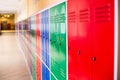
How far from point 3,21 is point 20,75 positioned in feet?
92.7

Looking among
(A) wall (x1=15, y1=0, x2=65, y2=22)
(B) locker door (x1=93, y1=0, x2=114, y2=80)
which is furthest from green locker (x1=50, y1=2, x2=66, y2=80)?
(B) locker door (x1=93, y1=0, x2=114, y2=80)

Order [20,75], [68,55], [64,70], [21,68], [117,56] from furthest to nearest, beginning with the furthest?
[21,68] → [20,75] → [64,70] → [68,55] → [117,56]

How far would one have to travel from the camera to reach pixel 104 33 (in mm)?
1167

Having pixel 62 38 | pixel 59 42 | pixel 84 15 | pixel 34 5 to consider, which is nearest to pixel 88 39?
pixel 84 15

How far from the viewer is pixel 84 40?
4.78 feet

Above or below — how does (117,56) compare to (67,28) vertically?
below

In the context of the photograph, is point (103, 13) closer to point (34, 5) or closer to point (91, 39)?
point (91, 39)

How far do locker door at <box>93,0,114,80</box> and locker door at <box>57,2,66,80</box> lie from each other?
2.31 feet

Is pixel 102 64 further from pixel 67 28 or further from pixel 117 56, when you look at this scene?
pixel 67 28

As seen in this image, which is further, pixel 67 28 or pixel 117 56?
pixel 67 28

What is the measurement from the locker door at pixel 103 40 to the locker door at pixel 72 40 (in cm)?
37

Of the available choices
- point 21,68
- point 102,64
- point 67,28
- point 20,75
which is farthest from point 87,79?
point 21,68

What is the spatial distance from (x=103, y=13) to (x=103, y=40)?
155 mm

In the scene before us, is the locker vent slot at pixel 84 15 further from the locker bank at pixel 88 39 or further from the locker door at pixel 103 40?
the locker door at pixel 103 40
